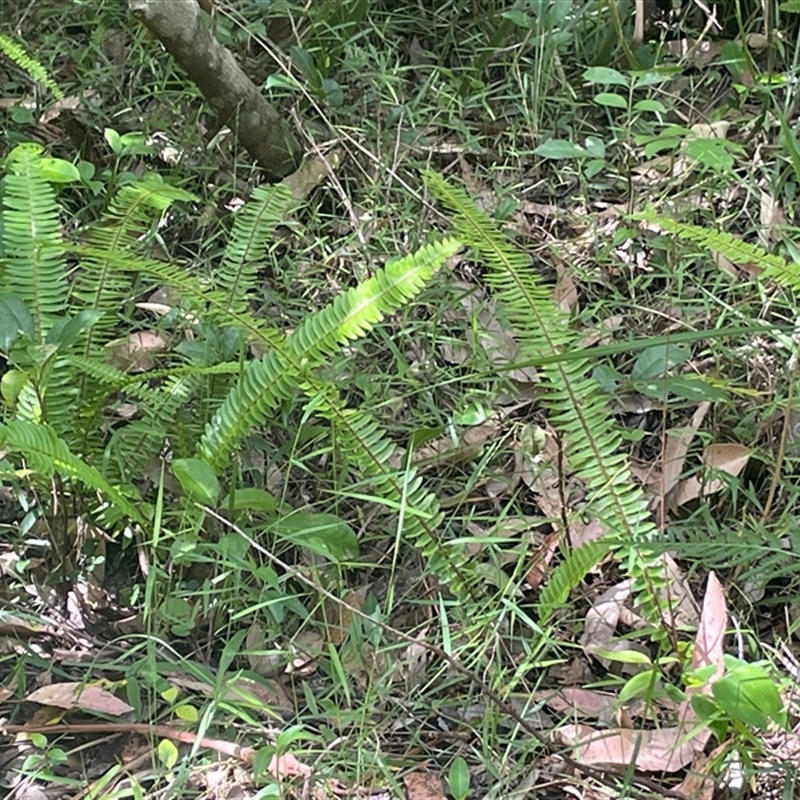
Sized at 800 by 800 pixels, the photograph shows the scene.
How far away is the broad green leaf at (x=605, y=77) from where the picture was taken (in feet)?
8.15

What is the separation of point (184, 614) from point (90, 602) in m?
0.19

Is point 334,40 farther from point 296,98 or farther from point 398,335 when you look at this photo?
point 398,335

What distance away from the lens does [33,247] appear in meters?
1.97

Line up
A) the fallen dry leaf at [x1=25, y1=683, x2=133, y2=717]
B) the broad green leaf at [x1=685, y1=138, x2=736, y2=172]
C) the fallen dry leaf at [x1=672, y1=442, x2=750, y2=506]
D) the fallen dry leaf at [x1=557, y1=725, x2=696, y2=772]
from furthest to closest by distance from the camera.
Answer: the broad green leaf at [x1=685, y1=138, x2=736, y2=172], the fallen dry leaf at [x1=672, y1=442, x2=750, y2=506], the fallen dry leaf at [x1=25, y1=683, x2=133, y2=717], the fallen dry leaf at [x1=557, y1=725, x2=696, y2=772]

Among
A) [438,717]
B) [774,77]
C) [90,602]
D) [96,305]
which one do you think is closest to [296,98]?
[96,305]

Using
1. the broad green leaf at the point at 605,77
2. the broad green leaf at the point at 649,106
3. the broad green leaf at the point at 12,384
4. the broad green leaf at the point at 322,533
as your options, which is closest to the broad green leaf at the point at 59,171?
the broad green leaf at the point at 12,384

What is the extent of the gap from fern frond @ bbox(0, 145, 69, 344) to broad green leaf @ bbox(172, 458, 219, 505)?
0.42 metres

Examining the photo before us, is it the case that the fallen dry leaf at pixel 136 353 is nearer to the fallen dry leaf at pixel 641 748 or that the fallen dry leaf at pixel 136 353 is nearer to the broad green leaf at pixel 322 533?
the broad green leaf at pixel 322 533

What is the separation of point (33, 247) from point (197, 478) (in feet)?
2.04

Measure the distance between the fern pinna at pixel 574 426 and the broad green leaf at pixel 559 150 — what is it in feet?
2.21

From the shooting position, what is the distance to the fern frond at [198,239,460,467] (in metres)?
1.75

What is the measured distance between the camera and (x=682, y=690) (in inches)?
64.6

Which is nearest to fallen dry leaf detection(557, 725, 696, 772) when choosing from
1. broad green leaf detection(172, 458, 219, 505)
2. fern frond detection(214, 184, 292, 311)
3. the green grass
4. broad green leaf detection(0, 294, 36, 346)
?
the green grass

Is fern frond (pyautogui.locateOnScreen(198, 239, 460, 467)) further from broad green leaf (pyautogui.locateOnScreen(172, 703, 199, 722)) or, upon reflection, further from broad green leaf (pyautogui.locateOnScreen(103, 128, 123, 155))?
broad green leaf (pyautogui.locateOnScreen(103, 128, 123, 155))
